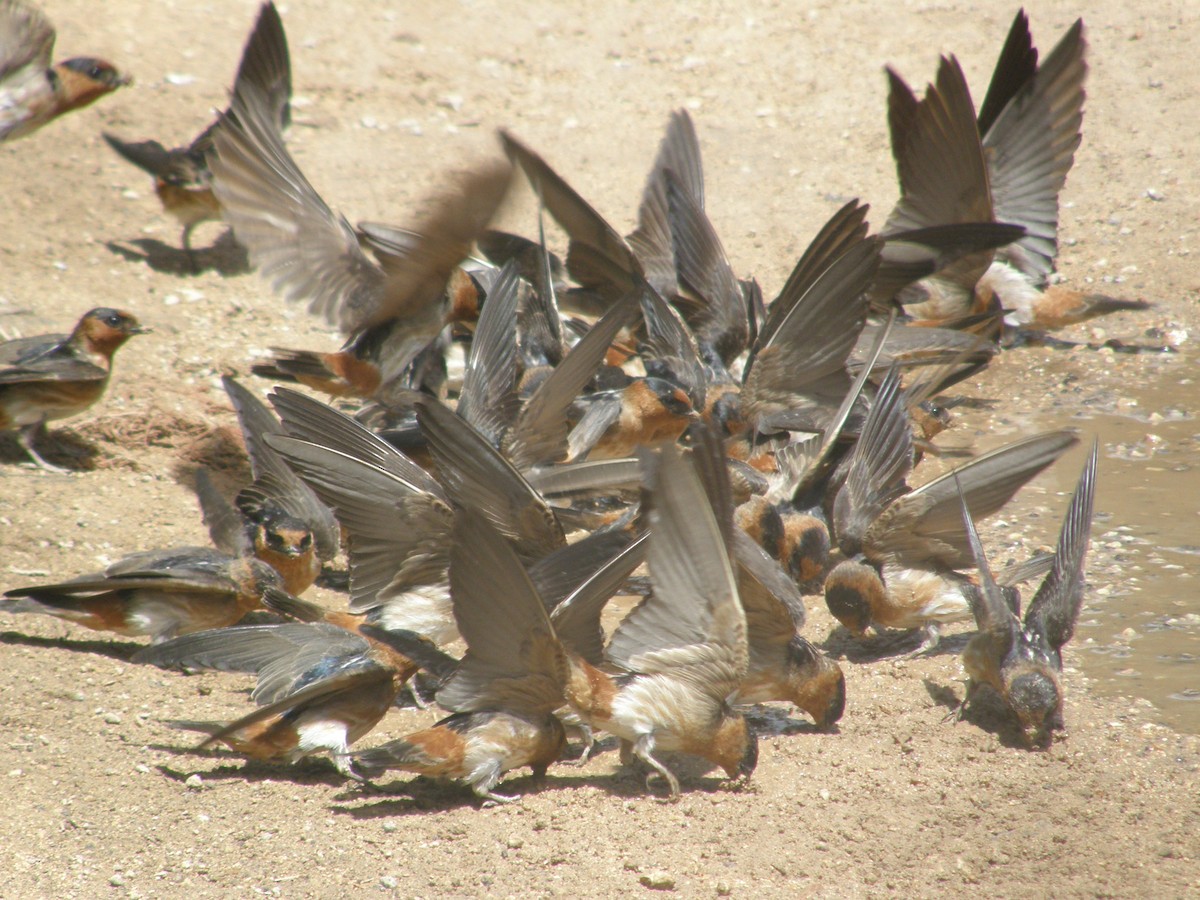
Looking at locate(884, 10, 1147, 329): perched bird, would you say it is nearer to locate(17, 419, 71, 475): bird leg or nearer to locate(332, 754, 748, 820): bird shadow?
locate(332, 754, 748, 820): bird shadow

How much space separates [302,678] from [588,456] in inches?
102

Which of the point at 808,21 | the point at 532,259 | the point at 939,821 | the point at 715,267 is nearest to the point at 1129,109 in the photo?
the point at 808,21

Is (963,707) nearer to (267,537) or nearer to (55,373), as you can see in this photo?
(267,537)

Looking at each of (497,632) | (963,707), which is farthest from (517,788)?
(963,707)

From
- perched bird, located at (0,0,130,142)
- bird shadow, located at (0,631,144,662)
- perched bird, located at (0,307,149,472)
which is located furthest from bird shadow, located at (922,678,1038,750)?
perched bird, located at (0,0,130,142)

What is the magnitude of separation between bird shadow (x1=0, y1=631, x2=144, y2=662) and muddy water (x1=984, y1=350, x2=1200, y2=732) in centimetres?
376

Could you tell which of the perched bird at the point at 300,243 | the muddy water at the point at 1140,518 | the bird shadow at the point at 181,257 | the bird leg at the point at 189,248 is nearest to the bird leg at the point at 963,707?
the muddy water at the point at 1140,518

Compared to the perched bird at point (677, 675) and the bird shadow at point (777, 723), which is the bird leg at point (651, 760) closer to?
the perched bird at point (677, 675)

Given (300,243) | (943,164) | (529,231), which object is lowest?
(529,231)

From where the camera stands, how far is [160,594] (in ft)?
15.8

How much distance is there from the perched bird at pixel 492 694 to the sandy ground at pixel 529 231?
171 mm

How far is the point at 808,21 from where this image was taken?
10859 millimetres

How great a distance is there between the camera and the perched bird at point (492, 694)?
359 cm

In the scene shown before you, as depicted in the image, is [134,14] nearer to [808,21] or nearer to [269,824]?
[808,21]
